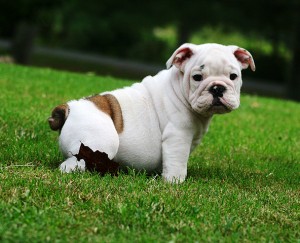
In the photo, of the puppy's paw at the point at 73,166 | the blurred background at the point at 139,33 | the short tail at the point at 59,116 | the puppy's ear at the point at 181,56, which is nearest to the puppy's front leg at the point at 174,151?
the puppy's ear at the point at 181,56

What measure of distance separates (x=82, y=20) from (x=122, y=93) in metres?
21.2

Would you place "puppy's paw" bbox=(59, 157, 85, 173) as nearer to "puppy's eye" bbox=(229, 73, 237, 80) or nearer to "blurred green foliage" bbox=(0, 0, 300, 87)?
"puppy's eye" bbox=(229, 73, 237, 80)

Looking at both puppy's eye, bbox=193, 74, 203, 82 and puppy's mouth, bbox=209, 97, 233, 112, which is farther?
puppy's eye, bbox=193, 74, 203, 82

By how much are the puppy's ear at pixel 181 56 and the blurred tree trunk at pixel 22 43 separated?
69.0ft

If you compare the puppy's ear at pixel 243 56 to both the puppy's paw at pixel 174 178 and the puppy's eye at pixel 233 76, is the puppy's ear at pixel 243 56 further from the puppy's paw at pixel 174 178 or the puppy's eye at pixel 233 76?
the puppy's paw at pixel 174 178

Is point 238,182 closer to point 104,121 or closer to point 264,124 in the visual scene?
point 104,121

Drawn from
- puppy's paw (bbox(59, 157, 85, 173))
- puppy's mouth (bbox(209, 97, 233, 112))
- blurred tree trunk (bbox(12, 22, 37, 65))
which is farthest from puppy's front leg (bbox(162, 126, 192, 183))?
blurred tree trunk (bbox(12, 22, 37, 65))

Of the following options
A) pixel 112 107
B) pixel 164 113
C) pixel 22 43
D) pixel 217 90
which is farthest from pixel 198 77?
pixel 22 43

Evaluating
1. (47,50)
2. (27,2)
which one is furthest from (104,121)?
(47,50)

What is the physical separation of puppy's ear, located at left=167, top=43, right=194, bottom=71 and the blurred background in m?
13.8

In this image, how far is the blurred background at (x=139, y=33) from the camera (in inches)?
861

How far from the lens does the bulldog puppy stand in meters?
5.30

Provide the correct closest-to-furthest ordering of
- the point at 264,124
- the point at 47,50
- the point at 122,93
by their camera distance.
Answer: the point at 122,93 < the point at 264,124 < the point at 47,50

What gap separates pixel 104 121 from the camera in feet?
18.0
